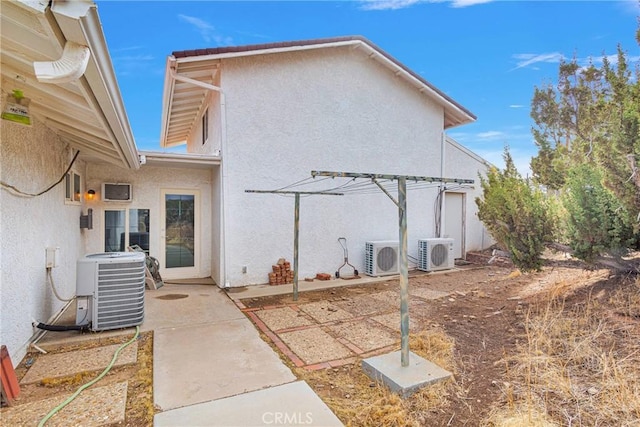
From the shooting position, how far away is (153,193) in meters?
7.99

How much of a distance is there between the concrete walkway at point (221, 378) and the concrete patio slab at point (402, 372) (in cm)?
70

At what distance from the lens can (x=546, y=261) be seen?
5859 mm

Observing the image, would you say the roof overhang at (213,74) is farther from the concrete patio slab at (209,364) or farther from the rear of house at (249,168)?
the concrete patio slab at (209,364)

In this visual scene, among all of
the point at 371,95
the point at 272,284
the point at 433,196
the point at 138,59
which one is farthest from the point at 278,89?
the point at 138,59

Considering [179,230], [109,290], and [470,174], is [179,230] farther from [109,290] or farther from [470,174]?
[470,174]

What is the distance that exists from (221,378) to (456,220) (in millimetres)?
9441

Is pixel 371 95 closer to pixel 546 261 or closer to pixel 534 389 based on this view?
pixel 546 261

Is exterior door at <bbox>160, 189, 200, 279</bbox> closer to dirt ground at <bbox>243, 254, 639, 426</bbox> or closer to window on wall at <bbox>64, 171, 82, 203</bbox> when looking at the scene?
window on wall at <bbox>64, 171, 82, 203</bbox>

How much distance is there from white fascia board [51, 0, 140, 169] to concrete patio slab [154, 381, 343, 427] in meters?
2.57

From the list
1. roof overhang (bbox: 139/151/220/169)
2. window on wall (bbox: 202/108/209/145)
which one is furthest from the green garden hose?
window on wall (bbox: 202/108/209/145)

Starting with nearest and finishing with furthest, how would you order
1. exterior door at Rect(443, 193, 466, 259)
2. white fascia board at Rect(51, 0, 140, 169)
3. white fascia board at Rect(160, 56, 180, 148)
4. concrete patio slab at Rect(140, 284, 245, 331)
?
1. white fascia board at Rect(51, 0, 140, 169)
2. concrete patio slab at Rect(140, 284, 245, 331)
3. white fascia board at Rect(160, 56, 180, 148)
4. exterior door at Rect(443, 193, 466, 259)

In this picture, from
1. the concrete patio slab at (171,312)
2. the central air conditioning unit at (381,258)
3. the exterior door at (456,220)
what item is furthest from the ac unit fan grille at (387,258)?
the concrete patio slab at (171,312)

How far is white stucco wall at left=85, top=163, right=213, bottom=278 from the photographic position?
7570mm

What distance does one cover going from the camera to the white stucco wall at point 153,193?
24.8ft
